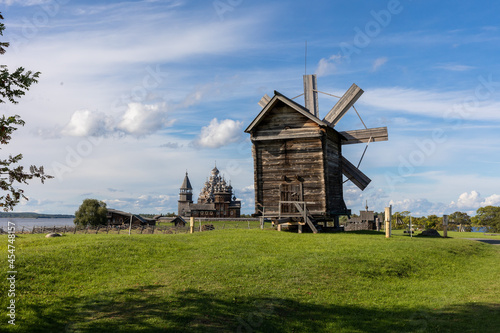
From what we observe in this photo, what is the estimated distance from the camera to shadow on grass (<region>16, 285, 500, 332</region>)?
34.3 feet

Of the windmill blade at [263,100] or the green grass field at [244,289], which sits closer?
the green grass field at [244,289]

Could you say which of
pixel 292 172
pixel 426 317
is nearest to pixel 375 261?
pixel 426 317

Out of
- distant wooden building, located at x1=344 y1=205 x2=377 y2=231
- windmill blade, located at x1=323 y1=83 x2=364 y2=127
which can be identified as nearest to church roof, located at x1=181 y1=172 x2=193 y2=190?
distant wooden building, located at x1=344 y1=205 x2=377 y2=231

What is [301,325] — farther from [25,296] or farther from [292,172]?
Result: [292,172]

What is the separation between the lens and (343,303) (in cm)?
1234

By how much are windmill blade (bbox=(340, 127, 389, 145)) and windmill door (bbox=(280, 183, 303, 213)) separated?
6553 mm

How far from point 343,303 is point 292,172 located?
1507cm

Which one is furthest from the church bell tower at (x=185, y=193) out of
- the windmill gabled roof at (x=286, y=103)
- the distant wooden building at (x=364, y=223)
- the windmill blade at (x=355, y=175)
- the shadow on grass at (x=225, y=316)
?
the shadow on grass at (x=225, y=316)

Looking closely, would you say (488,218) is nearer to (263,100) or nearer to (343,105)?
(343,105)

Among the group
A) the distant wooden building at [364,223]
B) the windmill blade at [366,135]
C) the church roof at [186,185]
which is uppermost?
the church roof at [186,185]

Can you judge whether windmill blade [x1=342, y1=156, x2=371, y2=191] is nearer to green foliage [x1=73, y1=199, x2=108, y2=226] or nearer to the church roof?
green foliage [x1=73, y1=199, x2=108, y2=226]

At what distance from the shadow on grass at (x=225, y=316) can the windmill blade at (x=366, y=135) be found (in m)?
18.3

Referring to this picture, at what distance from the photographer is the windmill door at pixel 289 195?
87.5 feet

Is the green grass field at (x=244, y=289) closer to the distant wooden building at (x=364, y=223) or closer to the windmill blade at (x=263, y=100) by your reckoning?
the windmill blade at (x=263, y=100)
